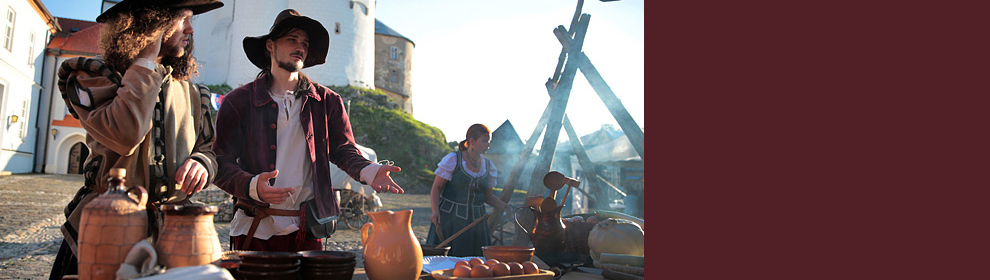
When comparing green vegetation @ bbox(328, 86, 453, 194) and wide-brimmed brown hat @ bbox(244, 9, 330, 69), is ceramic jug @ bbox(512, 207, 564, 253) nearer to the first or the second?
wide-brimmed brown hat @ bbox(244, 9, 330, 69)

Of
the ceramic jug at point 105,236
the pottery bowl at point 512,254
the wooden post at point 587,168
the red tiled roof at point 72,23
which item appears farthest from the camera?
the red tiled roof at point 72,23

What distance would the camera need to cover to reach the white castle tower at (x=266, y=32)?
1299 inches

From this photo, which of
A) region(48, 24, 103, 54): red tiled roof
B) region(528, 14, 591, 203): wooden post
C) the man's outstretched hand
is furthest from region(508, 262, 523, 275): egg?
region(48, 24, 103, 54): red tiled roof

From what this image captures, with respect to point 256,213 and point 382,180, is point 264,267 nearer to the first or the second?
point 382,180

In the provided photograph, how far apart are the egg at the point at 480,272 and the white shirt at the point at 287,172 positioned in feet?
2.50

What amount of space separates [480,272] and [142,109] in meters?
0.94

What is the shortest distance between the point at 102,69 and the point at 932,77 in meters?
1.80

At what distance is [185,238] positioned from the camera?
1.10 m

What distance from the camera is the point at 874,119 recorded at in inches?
46.4

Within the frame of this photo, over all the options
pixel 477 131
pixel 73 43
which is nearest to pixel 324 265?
pixel 477 131

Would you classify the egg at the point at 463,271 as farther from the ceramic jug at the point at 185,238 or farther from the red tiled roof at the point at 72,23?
the red tiled roof at the point at 72,23

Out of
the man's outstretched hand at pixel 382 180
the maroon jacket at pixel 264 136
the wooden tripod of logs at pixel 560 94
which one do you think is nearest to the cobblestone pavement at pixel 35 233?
the maroon jacket at pixel 264 136

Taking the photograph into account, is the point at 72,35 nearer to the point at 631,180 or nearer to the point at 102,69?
the point at 631,180

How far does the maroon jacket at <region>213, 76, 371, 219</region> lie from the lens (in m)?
2.04
